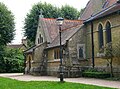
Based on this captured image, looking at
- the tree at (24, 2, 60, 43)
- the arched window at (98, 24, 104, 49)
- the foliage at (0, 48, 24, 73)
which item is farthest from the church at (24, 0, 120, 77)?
the tree at (24, 2, 60, 43)

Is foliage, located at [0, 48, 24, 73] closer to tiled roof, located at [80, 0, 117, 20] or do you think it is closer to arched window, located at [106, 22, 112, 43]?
tiled roof, located at [80, 0, 117, 20]

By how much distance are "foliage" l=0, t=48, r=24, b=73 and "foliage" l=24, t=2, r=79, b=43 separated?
5.66 metres

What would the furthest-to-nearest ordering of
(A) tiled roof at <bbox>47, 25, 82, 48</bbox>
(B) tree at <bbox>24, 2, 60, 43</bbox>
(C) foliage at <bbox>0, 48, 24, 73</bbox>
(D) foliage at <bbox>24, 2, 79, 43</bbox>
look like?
1. (D) foliage at <bbox>24, 2, 79, 43</bbox>
2. (B) tree at <bbox>24, 2, 60, 43</bbox>
3. (C) foliage at <bbox>0, 48, 24, 73</bbox>
4. (A) tiled roof at <bbox>47, 25, 82, 48</bbox>

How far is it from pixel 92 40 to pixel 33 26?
2602cm

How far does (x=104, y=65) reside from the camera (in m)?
29.0

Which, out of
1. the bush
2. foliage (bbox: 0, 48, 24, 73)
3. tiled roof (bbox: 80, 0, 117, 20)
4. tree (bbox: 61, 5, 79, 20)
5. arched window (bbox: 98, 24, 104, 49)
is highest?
tree (bbox: 61, 5, 79, 20)

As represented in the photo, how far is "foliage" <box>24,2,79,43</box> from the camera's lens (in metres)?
55.9

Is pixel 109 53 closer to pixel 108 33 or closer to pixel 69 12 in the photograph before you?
pixel 108 33

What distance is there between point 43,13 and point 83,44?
24.8 m

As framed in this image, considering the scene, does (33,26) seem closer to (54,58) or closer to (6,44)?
(6,44)

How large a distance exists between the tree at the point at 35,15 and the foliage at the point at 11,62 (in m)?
5.63

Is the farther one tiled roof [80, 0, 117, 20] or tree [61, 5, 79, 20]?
tree [61, 5, 79, 20]

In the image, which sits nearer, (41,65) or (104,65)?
(104,65)

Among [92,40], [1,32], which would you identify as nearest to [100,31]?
[92,40]
